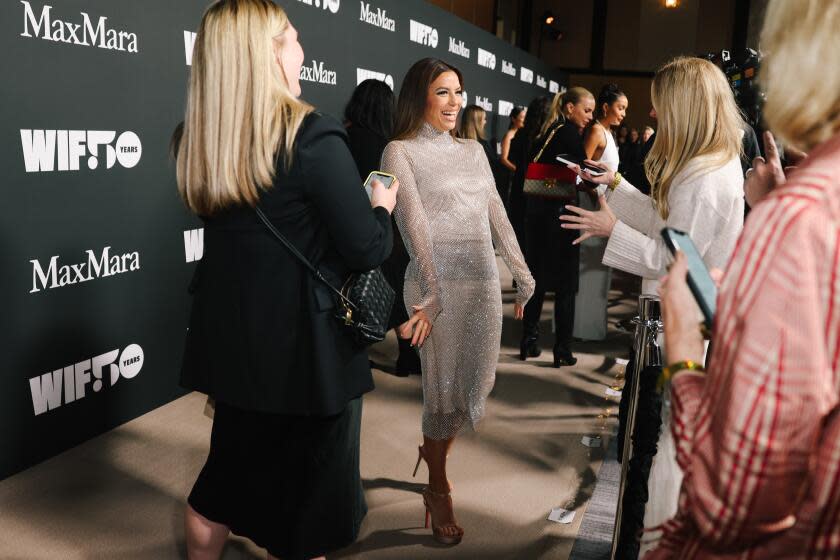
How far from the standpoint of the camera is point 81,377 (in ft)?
11.1

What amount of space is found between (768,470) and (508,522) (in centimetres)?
221

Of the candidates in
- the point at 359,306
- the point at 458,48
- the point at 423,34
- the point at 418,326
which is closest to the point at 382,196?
the point at 359,306

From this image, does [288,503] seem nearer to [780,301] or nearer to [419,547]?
[419,547]

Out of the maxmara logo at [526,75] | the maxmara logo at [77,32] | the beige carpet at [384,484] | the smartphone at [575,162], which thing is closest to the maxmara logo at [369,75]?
the maxmara logo at [77,32]

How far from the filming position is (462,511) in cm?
292

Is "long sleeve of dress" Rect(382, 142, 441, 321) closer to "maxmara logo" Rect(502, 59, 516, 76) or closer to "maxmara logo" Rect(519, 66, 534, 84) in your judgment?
"maxmara logo" Rect(502, 59, 516, 76)

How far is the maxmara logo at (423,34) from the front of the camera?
686cm

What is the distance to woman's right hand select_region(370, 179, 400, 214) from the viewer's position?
188 cm

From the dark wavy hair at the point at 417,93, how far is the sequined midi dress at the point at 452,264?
0.14ft

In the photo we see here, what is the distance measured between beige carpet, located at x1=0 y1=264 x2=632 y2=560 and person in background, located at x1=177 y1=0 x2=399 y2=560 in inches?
31.4

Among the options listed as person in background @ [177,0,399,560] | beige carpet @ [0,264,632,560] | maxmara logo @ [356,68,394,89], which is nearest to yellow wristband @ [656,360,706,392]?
person in background @ [177,0,399,560]

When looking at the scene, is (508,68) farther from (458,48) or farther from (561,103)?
(561,103)

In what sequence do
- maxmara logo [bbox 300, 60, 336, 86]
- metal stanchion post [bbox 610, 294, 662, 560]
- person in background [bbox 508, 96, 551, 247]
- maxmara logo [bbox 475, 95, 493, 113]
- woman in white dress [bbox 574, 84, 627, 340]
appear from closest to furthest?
metal stanchion post [bbox 610, 294, 662, 560] → woman in white dress [bbox 574, 84, 627, 340] → maxmara logo [bbox 300, 60, 336, 86] → person in background [bbox 508, 96, 551, 247] → maxmara logo [bbox 475, 95, 493, 113]

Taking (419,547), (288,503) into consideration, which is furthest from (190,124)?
(419,547)
